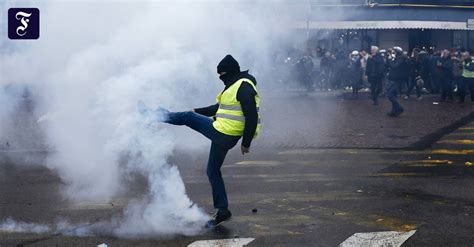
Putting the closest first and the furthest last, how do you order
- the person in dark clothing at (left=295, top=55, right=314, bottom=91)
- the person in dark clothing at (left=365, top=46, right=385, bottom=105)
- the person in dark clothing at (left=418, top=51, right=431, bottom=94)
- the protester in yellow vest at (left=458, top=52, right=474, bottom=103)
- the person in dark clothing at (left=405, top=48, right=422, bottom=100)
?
the person in dark clothing at (left=365, top=46, right=385, bottom=105) → the protester in yellow vest at (left=458, top=52, right=474, bottom=103) → the person in dark clothing at (left=405, top=48, right=422, bottom=100) → the person in dark clothing at (left=418, top=51, right=431, bottom=94) → the person in dark clothing at (left=295, top=55, right=314, bottom=91)

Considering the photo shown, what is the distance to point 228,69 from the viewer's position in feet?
25.4

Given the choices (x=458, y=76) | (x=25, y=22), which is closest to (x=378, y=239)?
(x=25, y=22)

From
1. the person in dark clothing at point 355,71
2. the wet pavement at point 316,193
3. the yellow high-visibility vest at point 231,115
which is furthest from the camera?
the person in dark clothing at point 355,71

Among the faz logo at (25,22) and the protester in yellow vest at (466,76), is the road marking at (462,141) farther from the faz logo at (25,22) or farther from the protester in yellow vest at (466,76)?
the protester in yellow vest at (466,76)

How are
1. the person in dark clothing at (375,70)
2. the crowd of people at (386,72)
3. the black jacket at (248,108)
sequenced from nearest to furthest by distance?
the black jacket at (248,108), the person in dark clothing at (375,70), the crowd of people at (386,72)

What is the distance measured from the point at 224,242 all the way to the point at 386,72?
17638 millimetres

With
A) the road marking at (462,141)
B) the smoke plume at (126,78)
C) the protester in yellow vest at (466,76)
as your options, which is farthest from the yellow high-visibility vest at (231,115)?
the protester in yellow vest at (466,76)

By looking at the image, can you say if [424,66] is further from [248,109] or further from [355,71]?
[248,109]

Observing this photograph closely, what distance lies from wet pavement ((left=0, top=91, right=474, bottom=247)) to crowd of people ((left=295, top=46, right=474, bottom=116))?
7131 millimetres

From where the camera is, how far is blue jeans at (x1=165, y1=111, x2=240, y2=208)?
303 inches

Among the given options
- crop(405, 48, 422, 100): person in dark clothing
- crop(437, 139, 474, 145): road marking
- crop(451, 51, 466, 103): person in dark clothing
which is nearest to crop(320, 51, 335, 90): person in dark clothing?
crop(405, 48, 422, 100): person in dark clothing

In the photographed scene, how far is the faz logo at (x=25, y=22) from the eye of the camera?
1105 cm

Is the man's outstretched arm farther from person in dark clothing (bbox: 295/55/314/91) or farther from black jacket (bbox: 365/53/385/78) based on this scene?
person in dark clothing (bbox: 295/55/314/91)

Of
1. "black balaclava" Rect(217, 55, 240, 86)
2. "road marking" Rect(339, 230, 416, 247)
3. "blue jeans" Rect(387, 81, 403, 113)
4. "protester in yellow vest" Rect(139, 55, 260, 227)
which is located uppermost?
"black balaclava" Rect(217, 55, 240, 86)
